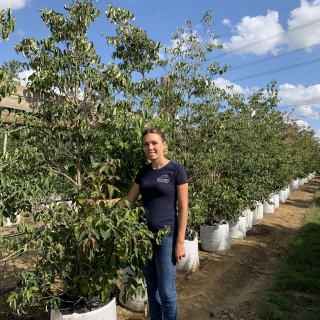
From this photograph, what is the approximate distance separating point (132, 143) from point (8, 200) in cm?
106

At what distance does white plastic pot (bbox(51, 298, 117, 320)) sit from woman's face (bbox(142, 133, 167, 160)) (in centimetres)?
130

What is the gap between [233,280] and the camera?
15.8 feet

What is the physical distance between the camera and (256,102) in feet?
37.5

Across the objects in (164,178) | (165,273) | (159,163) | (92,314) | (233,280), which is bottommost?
(233,280)

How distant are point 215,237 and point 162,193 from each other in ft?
12.1

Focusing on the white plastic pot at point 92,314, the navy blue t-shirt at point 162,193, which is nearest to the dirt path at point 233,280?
the white plastic pot at point 92,314

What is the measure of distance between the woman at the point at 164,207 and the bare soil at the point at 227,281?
1.13 m

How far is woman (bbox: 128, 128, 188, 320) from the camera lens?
8.45 feet

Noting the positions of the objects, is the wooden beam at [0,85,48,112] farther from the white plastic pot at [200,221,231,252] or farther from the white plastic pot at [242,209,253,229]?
the white plastic pot at [242,209,253,229]

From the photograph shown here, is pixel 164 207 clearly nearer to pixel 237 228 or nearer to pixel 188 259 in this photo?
pixel 188 259

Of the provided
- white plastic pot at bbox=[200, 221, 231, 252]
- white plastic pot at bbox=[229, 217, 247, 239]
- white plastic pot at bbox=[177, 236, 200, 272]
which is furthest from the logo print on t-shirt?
white plastic pot at bbox=[229, 217, 247, 239]

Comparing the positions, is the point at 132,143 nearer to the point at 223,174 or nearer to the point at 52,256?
the point at 52,256

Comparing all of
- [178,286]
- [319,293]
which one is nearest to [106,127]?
[178,286]

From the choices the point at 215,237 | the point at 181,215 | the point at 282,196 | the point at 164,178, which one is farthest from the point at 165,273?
the point at 282,196
